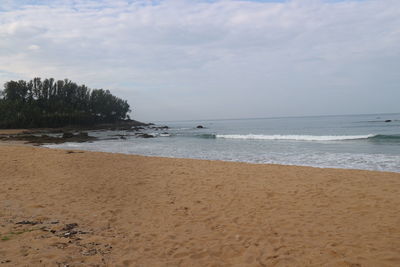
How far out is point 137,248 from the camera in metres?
3.93

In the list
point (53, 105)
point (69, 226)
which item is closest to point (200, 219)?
point (69, 226)

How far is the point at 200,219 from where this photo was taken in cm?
526

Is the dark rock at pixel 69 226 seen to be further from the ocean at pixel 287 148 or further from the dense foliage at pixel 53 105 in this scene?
the dense foliage at pixel 53 105

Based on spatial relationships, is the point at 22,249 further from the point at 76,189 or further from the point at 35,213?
the point at 76,189

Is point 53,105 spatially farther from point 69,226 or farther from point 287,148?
point 69,226

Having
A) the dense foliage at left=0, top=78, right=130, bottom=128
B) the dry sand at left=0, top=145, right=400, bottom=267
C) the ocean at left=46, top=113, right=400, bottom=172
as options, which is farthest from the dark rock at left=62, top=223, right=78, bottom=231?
the dense foliage at left=0, top=78, right=130, bottom=128

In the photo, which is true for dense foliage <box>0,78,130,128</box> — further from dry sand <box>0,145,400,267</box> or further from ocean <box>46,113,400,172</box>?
dry sand <box>0,145,400,267</box>

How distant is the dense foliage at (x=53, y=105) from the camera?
57156 millimetres

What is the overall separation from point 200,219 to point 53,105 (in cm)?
7010

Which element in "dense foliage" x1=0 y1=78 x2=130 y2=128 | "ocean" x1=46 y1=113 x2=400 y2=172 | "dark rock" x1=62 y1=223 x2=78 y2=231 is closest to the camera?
"dark rock" x1=62 y1=223 x2=78 y2=231

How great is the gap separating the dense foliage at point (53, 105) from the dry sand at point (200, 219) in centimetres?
5666

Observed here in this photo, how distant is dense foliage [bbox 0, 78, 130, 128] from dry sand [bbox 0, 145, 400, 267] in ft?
186

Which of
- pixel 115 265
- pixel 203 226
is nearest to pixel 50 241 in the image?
pixel 115 265

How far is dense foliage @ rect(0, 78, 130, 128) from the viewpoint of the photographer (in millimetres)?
57156
